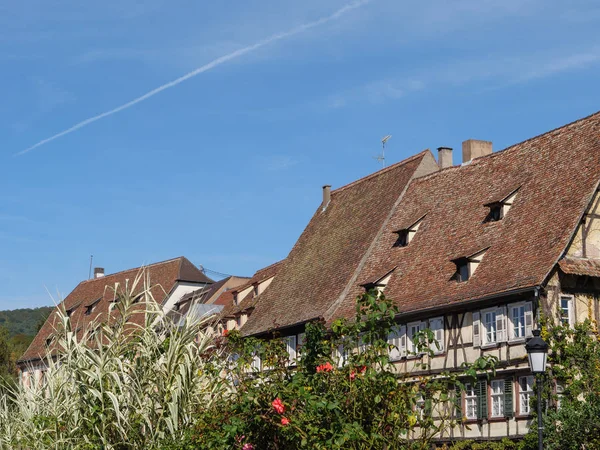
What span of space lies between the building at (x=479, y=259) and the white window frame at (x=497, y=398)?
0.12 ft

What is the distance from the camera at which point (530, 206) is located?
2902cm

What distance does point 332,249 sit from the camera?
1531 inches

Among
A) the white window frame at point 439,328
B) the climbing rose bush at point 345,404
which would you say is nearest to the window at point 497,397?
the white window frame at point 439,328

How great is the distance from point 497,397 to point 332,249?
12.8m

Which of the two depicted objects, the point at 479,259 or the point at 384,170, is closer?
the point at 479,259

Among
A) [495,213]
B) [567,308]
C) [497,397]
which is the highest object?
[495,213]

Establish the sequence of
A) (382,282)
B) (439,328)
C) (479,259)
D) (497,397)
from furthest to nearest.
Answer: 1. (382,282)
2. (439,328)
3. (479,259)
4. (497,397)

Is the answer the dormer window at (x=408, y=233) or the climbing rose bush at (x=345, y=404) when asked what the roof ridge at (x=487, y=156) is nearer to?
the dormer window at (x=408, y=233)

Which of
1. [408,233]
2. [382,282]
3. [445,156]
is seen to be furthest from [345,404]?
[445,156]

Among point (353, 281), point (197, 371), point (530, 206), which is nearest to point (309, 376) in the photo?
point (197, 371)

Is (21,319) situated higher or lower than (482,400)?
higher

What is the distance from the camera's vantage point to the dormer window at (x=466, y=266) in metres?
29.0

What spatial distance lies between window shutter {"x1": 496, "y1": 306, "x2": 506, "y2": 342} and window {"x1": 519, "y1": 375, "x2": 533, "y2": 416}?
118 centimetres

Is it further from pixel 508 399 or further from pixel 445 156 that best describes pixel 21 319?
pixel 508 399
